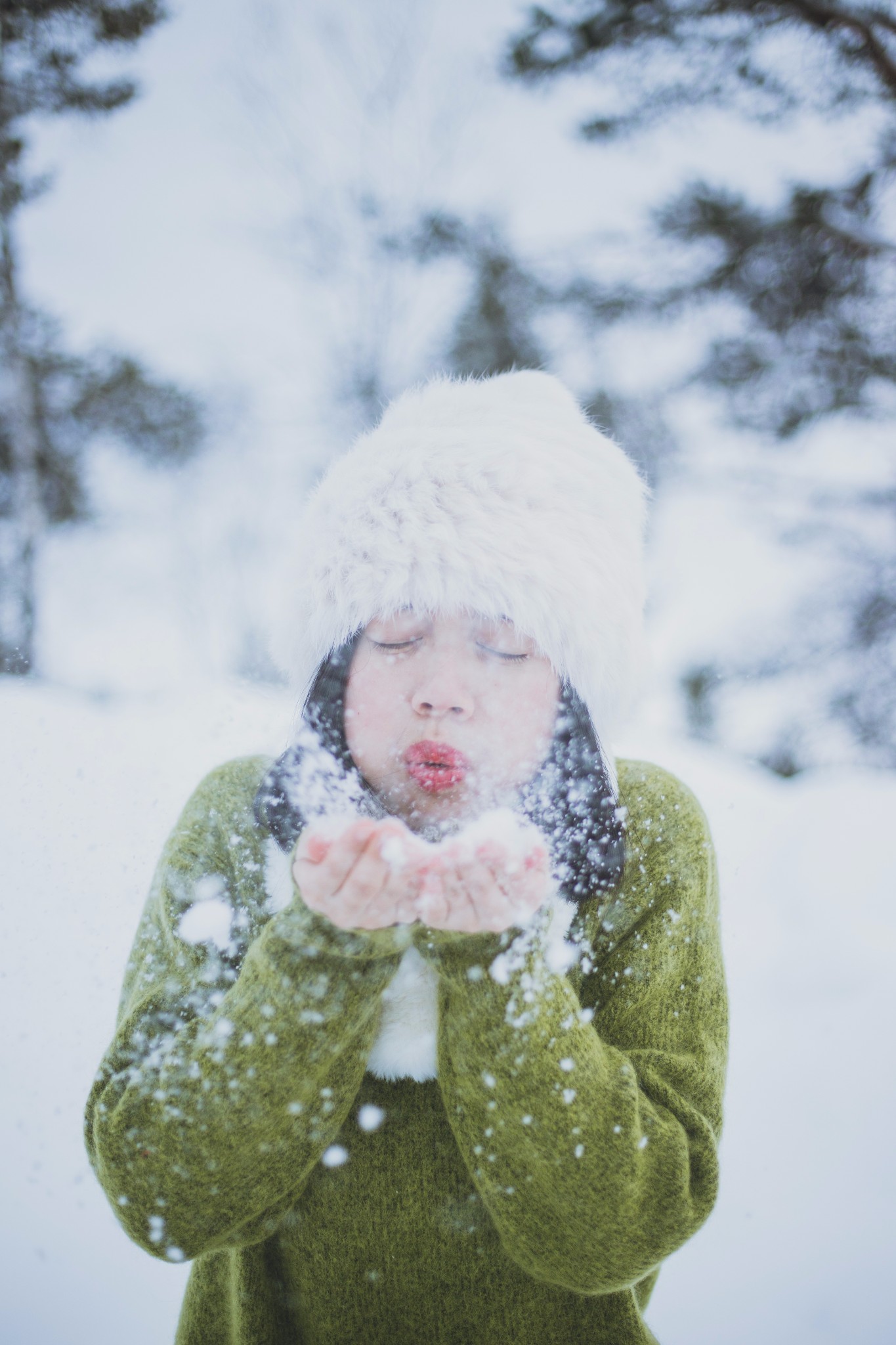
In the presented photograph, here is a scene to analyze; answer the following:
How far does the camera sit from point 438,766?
0.89 meters

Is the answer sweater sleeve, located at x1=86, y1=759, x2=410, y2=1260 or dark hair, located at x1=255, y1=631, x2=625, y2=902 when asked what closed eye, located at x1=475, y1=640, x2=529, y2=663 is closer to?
dark hair, located at x1=255, y1=631, x2=625, y2=902

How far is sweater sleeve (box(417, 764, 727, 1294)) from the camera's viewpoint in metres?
0.80

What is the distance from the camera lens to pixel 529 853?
71cm

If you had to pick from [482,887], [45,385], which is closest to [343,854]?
[482,887]

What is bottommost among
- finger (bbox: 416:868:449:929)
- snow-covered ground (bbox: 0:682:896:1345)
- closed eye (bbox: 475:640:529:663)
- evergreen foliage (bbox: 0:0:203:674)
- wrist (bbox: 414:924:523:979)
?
snow-covered ground (bbox: 0:682:896:1345)

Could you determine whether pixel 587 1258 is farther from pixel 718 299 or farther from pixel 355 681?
pixel 718 299

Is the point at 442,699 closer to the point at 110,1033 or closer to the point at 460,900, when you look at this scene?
the point at 460,900

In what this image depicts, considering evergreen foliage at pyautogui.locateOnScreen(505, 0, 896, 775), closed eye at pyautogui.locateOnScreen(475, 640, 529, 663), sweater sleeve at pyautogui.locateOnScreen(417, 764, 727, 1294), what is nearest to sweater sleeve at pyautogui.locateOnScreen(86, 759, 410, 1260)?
sweater sleeve at pyautogui.locateOnScreen(417, 764, 727, 1294)

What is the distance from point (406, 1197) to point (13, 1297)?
3.33ft

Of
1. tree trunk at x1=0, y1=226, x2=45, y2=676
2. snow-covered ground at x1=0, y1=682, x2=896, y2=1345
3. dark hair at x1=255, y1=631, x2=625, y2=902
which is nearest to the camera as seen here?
dark hair at x1=255, y1=631, x2=625, y2=902

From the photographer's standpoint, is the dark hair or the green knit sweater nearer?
the green knit sweater

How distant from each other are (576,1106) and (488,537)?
70 cm

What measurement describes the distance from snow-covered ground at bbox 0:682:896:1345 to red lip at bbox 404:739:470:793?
0.32 metres

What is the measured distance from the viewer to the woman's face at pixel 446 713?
89 cm
